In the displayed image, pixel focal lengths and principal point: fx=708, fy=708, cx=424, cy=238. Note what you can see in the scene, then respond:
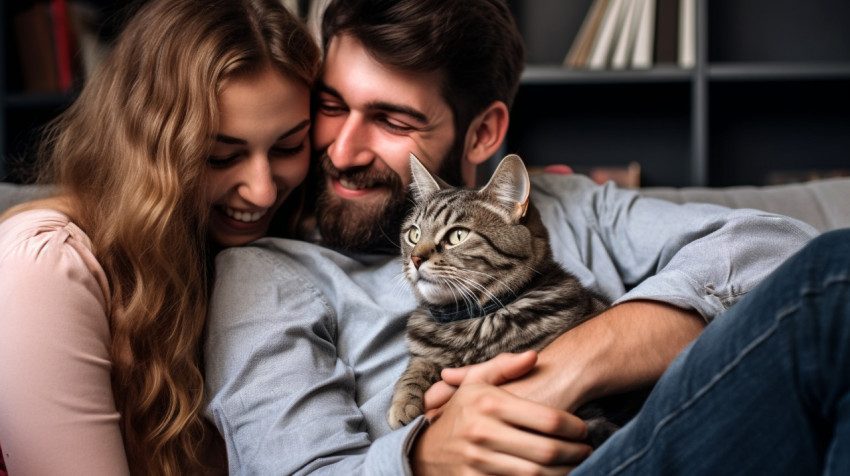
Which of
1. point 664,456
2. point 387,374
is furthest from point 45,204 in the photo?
point 664,456

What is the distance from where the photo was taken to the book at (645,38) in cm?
250

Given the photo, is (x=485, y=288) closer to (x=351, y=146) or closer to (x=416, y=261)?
(x=416, y=261)

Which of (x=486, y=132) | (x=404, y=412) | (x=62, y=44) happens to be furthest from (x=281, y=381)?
(x=62, y=44)

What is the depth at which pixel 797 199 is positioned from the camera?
173 centimetres

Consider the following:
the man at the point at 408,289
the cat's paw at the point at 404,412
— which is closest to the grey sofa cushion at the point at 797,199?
the man at the point at 408,289

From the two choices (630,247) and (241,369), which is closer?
(241,369)

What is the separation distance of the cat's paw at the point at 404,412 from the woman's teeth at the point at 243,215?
506 millimetres

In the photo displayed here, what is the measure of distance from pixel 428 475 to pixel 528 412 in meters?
0.18

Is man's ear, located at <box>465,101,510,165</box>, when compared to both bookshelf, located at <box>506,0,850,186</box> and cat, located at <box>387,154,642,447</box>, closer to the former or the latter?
cat, located at <box>387,154,642,447</box>

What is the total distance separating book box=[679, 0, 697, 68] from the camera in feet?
8.26

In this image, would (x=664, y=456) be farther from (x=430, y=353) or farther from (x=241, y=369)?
(x=241, y=369)

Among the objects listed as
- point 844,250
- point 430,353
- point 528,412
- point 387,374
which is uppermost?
point 844,250

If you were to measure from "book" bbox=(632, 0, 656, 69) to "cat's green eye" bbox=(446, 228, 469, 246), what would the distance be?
Answer: 5.03 feet

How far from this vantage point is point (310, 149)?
1.51 m
